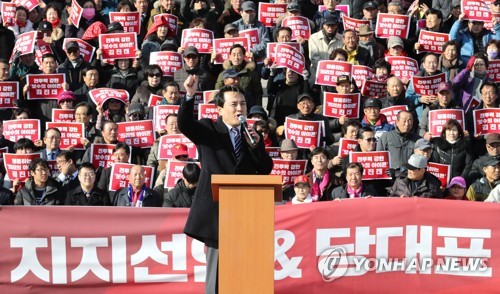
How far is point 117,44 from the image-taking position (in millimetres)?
16906

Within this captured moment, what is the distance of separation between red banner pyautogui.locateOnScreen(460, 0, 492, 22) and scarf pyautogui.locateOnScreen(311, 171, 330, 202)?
16.9ft

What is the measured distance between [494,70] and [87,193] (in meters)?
6.10

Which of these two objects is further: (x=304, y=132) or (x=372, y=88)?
(x=372, y=88)

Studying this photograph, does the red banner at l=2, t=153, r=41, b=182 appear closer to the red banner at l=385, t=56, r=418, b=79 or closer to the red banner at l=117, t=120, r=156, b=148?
the red banner at l=117, t=120, r=156, b=148

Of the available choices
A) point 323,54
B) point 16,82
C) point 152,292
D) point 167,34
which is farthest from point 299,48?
point 152,292

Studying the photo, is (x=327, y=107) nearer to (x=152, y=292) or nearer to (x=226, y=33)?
(x=226, y=33)

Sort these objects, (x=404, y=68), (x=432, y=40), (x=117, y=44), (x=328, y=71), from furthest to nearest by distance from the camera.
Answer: (x=432, y=40)
(x=117, y=44)
(x=404, y=68)
(x=328, y=71)

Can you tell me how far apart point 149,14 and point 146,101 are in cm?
305

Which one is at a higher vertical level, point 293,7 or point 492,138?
point 293,7

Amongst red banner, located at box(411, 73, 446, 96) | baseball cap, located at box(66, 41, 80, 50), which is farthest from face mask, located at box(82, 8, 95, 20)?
red banner, located at box(411, 73, 446, 96)

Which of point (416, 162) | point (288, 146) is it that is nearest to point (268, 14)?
point (288, 146)

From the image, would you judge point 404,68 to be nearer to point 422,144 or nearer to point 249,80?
point 249,80

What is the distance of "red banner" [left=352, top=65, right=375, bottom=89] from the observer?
16312 millimetres

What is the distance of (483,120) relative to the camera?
15.4 metres
